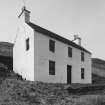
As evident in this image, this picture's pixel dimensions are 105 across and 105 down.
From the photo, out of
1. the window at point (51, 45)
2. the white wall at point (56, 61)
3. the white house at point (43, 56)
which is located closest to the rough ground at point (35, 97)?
the white wall at point (56, 61)

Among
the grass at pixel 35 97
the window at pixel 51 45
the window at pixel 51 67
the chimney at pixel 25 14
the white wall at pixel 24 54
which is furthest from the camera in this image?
the chimney at pixel 25 14

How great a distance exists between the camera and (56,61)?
698 inches

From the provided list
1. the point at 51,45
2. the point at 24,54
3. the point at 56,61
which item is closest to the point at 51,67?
the point at 56,61

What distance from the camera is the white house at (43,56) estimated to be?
1539cm

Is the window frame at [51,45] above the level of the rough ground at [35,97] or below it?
above

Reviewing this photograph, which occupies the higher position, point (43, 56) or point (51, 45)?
point (51, 45)

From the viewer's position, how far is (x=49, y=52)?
1680 cm

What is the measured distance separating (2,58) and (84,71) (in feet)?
42.6

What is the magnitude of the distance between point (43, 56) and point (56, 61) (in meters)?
2.36

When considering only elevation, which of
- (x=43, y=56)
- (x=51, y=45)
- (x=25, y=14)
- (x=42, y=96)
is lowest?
(x=42, y=96)

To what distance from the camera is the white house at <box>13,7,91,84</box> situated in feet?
50.5

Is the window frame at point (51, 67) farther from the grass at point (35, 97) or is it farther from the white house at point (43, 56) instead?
the grass at point (35, 97)

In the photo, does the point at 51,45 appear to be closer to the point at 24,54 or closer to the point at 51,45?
the point at 51,45

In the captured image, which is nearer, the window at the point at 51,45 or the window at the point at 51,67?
the window at the point at 51,67
